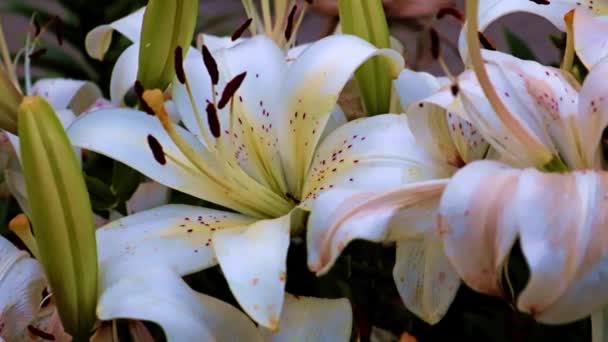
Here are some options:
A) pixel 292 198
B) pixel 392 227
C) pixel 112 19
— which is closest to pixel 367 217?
pixel 392 227

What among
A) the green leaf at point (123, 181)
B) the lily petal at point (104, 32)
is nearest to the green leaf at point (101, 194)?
the green leaf at point (123, 181)

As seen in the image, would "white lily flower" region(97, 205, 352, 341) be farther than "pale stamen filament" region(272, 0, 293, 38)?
No

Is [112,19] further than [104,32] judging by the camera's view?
Yes

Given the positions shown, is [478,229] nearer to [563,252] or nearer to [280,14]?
[563,252]

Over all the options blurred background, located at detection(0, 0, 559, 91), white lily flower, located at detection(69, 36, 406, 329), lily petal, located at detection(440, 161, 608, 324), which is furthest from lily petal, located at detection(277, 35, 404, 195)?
blurred background, located at detection(0, 0, 559, 91)

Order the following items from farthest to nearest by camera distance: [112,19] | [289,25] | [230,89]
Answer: [112,19] < [289,25] < [230,89]

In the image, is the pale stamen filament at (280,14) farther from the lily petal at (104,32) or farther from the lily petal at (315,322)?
the lily petal at (315,322)

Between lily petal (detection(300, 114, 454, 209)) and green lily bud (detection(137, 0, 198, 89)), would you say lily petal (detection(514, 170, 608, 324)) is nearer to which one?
lily petal (detection(300, 114, 454, 209))
